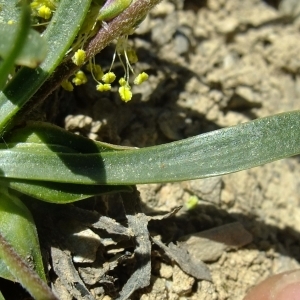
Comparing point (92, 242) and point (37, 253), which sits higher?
point (37, 253)

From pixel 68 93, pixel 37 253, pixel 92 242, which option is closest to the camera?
pixel 37 253

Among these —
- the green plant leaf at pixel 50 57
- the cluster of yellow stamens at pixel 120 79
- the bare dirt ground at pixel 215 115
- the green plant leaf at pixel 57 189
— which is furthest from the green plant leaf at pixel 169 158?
the bare dirt ground at pixel 215 115

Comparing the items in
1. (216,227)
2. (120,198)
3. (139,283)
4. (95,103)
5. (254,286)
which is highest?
(95,103)

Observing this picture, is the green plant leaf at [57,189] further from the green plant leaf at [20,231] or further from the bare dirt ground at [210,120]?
the bare dirt ground at [210,120]

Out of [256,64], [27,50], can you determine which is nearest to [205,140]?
[27,50]

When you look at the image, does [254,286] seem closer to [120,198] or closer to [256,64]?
[120,198]

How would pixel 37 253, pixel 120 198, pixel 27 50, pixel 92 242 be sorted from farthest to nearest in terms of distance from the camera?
pixel 120 198 → pixel 92 242 → pixel 37 253 → pixel 27 50

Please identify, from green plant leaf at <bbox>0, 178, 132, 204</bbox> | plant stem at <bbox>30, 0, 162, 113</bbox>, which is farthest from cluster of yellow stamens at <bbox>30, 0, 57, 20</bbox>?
green plant leaf at <bbox>0, 178, 132, 204</bbox>

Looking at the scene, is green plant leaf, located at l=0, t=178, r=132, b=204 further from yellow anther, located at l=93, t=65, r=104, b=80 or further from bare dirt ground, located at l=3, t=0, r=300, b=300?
yellow anther, located at l=93, t=65, r=104, b=80
